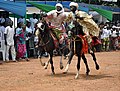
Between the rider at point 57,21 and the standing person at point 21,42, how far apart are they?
16.0 ft

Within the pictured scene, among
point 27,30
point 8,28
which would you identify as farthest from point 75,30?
point 27,30

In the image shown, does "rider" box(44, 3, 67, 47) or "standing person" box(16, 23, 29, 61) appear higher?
"rider" box(44, 3, 67, 47)

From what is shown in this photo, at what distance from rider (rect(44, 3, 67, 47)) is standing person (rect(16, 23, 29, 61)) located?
4.88m

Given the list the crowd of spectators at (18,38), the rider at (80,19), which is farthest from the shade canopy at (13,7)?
the rider at (80,19)

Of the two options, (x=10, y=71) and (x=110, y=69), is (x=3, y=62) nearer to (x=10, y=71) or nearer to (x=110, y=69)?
(x=10, y=71)

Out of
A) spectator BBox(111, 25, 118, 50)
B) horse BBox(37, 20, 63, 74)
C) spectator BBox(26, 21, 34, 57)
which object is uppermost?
horse BBox(37, 20, 63, 74)

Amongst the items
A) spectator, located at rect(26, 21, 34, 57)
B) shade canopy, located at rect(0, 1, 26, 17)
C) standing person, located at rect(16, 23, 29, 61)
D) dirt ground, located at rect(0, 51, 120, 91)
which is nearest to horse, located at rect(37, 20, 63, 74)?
dirt ground, located at rect(0, 51, 120, 91)

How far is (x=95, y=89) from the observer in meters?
9.96

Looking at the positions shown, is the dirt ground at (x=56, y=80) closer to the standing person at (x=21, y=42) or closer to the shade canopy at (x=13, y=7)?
the shade canopy at (x=13, y=7)

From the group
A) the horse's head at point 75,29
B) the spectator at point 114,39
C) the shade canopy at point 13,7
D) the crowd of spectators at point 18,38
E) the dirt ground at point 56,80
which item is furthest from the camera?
the spectator at point 114,39

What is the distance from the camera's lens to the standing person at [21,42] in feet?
58.3

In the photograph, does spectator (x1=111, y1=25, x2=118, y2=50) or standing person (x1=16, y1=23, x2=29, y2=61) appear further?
spectator (x1=111, y1=25, x2=118, y2=50)

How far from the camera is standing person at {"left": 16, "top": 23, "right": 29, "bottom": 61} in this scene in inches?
700

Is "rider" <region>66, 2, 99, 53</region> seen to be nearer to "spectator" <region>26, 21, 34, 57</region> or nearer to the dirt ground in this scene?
the dirt ground
